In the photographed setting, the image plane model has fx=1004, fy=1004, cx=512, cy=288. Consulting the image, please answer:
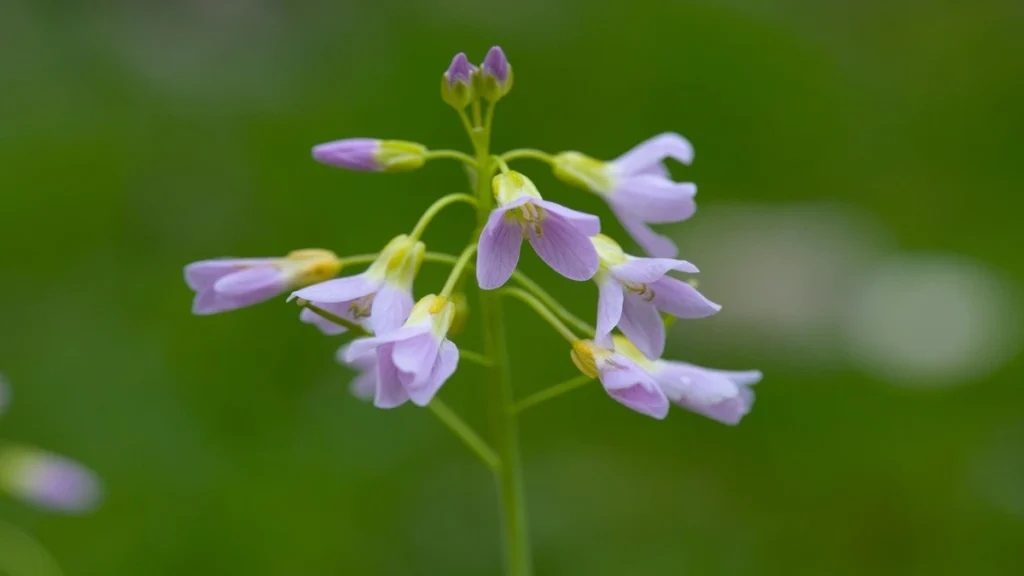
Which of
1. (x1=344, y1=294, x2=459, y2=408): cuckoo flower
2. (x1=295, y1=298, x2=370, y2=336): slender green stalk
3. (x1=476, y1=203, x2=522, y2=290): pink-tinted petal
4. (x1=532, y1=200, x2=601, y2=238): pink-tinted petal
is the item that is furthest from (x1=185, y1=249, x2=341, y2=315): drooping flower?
(x1=532, y1=200, x2=601, y2=238): pink-tinted petal

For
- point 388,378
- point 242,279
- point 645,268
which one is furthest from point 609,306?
point 242,279

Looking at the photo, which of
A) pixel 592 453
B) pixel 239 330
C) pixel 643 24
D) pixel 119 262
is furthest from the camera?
pixel 643 24

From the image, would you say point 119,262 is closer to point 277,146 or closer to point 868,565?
point 277,146

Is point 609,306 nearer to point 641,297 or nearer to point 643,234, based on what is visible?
point 641,297

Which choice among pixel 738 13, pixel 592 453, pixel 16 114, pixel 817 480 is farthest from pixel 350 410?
pixel 738 13

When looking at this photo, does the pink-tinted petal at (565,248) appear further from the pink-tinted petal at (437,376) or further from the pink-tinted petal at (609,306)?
the pink-tinted petal at (437,376)

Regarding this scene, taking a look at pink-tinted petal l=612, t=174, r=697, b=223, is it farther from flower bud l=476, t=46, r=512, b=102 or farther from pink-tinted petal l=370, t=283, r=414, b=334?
pink-tinted petal l=370, t=283, r=414, b=334

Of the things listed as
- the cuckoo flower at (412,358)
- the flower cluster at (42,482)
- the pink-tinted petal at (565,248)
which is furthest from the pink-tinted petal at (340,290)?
the flower cluster at (42,482)
